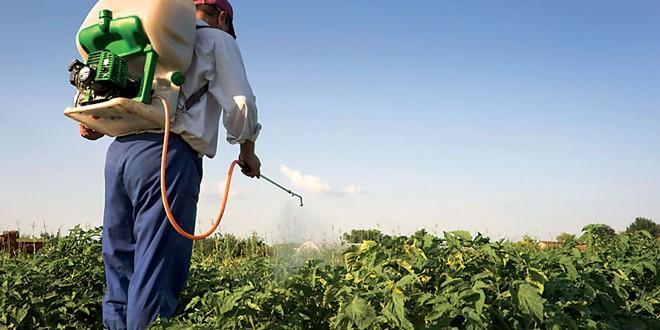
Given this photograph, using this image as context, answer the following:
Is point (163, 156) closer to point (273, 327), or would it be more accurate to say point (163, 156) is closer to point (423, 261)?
point (273, 327)

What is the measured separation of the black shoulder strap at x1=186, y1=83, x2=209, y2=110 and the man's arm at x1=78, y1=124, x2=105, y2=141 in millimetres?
634

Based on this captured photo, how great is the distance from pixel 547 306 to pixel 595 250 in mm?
2191

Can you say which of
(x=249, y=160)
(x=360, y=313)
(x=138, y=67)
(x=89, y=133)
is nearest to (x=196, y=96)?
(x=138, y=67)

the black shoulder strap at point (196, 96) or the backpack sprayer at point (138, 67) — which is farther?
the black shoulder strap at point (196, 96)

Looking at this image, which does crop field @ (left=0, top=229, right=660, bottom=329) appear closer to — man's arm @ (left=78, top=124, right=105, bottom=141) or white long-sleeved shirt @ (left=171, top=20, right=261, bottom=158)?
white long-sleeved shirt @ (left=171, top=20, right=261, bottom=158)

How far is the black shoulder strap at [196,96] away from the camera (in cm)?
329

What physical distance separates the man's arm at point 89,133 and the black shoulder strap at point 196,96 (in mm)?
634

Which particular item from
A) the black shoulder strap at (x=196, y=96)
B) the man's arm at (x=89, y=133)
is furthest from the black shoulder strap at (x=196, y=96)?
the man's arm at (x=89, y=133)

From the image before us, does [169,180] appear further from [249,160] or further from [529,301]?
[529,301]

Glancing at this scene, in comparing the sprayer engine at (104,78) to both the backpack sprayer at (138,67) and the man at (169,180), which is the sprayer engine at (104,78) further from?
the man at (169,180)

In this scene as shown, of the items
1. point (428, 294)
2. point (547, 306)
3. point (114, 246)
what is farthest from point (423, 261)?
point (114, 246)

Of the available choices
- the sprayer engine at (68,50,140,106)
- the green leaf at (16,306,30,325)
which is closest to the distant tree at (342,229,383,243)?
the sprayer engine at (68,50,140,106)

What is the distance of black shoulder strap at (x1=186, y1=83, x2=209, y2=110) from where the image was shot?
329cm

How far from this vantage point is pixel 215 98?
3.33 meters
